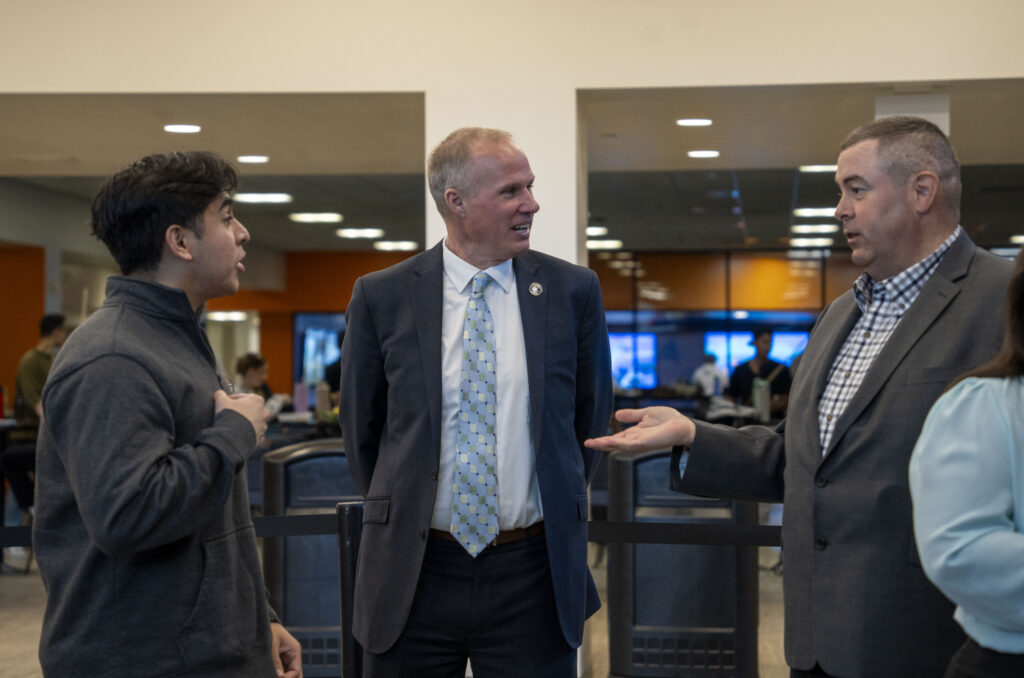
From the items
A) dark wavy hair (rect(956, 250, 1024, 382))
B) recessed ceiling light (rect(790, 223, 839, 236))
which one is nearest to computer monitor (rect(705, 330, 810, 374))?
recessed ceiling light (rect(790, 223, 839, 236))

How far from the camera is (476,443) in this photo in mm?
2217

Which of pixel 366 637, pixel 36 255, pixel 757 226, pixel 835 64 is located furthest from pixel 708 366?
pixel 366 637

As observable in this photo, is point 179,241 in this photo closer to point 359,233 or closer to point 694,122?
point 694,122

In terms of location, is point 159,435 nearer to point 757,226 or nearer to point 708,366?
point 757,226

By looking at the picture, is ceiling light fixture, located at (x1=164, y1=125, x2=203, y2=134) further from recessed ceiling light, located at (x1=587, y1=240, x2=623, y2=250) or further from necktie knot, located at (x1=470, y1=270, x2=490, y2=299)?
recessed ceiling light, located at (x1=587, y1=240, x2=623, y2=250)

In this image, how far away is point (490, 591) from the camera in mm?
2188

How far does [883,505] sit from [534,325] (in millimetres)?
784

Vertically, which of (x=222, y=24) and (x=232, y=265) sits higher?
(x=222, y=24)

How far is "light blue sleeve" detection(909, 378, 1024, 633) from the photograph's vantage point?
4.38 ft

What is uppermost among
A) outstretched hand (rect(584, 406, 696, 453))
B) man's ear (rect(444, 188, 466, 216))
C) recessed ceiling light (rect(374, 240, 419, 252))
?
recessed ceiling light (rect(374, 240, 419, 252))

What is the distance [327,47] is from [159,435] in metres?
3.12

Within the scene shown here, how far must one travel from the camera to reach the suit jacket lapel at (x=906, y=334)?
192 cm

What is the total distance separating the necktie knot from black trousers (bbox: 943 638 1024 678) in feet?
3.98

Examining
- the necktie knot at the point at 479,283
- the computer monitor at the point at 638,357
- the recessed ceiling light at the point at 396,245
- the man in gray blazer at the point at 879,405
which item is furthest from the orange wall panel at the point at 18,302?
the man in gray blazer at the point at 879,405
